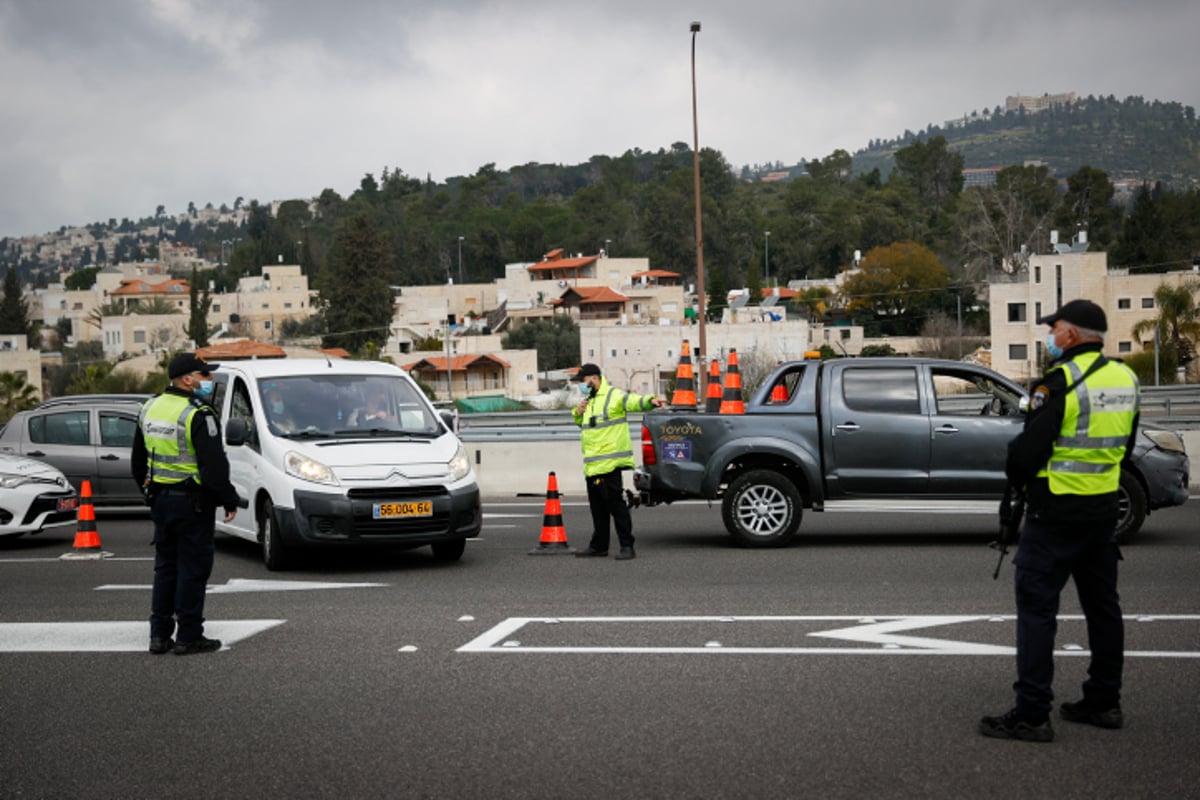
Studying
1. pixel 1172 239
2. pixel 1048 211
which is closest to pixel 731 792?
pixel 1172 239

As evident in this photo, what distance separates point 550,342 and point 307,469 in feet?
301

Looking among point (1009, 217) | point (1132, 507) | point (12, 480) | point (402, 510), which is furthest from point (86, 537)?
point (1009, 217)

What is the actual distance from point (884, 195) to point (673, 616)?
149 metres

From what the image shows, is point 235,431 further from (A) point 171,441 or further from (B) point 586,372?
(B) point 586,372

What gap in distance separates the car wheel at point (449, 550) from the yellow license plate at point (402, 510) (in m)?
0.74

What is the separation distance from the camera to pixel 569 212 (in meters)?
178

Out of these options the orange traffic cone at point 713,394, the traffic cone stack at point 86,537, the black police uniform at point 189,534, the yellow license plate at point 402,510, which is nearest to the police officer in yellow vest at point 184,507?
the black police uniform at point 189,534

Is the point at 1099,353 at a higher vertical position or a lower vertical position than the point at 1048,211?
lower

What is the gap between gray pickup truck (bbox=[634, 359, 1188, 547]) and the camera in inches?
528

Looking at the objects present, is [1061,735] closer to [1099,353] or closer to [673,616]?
[1099,353]

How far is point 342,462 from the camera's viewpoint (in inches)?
480

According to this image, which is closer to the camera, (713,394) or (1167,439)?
(1167,439)

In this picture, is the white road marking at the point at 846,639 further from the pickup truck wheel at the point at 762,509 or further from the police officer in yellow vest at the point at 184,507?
the pickup truck wheel at the point at 762,509

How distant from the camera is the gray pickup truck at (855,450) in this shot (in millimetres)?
13406
